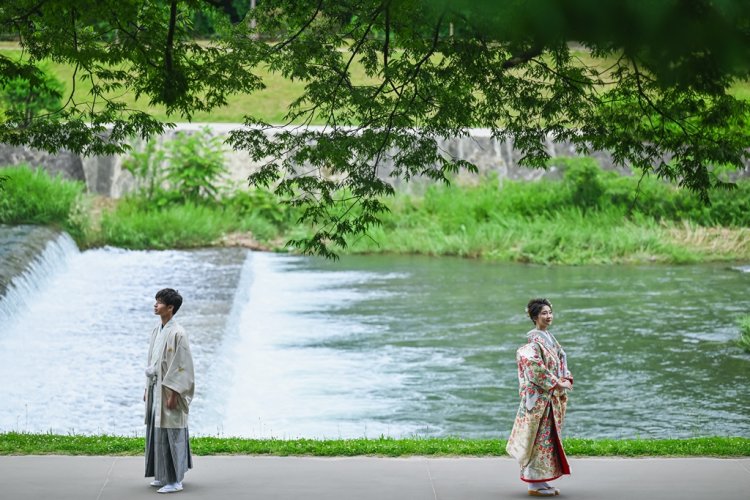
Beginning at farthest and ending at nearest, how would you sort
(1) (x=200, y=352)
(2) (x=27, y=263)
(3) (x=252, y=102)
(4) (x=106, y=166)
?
(3) (x=252, y=102) → (4) (x=106, y=166) → (2) (x=27, y=263) → (1) (x=200, y=352)

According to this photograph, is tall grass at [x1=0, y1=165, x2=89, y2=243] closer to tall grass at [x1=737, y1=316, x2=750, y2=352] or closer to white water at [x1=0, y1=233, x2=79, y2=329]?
white water at [x1=0, y1=233, x2=79, y2=329]

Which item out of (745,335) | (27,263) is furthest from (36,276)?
(745,335)

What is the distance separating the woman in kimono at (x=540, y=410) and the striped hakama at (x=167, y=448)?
7.01 ft

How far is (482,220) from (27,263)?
1181cm

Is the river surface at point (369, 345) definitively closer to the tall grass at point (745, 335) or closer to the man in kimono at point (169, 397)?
the tall grass at point (745, 335)

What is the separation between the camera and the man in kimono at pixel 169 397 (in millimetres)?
8031

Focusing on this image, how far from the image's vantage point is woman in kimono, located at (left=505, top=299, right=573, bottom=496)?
8031 millimetres

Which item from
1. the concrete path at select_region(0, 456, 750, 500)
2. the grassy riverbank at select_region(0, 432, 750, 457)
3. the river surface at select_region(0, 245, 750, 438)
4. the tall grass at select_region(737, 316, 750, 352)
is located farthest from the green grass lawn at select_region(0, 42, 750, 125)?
the concrete path at select_region(0, 456, 750, 500)

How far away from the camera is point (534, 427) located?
803 centimetres

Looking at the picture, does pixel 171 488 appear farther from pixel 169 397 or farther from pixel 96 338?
pixel 96 338

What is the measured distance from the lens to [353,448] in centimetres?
954

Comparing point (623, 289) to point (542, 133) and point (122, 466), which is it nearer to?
point (542, 133)

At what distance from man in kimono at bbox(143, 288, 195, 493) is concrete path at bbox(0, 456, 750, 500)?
0.69 ft

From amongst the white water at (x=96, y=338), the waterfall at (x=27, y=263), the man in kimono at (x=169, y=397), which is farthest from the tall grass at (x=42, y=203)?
→ the man in kimono at (x=169, y=397)
